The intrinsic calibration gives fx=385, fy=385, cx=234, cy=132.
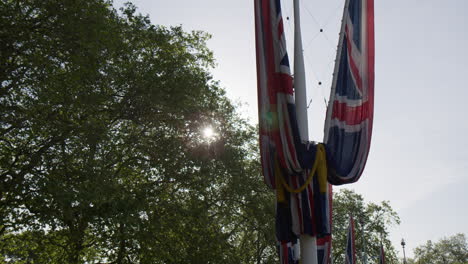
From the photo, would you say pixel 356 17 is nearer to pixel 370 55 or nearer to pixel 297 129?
pixel 370 55

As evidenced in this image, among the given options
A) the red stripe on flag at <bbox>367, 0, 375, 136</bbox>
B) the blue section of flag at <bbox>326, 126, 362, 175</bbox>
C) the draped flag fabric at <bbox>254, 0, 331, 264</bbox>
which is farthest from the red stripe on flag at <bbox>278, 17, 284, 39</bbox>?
the blue section of flag at <bbox>326, 126, 362, 175</bbox>

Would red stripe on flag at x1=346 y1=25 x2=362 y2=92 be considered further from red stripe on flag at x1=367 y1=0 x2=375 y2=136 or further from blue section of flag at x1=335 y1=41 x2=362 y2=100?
red stripe on flag at x1=367 y1=0 x2=375 y2=136

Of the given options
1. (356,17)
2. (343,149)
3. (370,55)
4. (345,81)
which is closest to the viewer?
(343,149)

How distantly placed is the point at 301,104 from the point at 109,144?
34.6 feet

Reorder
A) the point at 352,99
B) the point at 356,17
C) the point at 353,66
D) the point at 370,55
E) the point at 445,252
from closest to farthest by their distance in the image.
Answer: the point at 352,99, the point at 353,66, the point at 370,55, the point at 356,17, the point at 445,252

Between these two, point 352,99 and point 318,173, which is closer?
point 318,173

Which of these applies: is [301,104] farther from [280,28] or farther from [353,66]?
[280,28]

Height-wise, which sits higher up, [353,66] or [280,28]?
[280,28]

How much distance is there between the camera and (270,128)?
6945 millimetres

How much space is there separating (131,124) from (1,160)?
5.60 meters

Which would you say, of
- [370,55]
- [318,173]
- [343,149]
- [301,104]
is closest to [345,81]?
[370,55]

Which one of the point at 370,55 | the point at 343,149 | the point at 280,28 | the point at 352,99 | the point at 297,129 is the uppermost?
the point at 280,28

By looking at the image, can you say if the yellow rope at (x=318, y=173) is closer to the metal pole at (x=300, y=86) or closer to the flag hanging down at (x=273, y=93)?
the flag hanging down at (x=273, y=93)

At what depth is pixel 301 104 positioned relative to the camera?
23.2 ft
